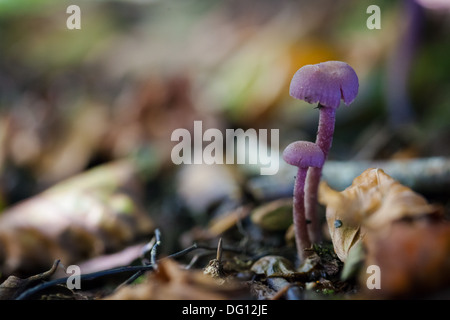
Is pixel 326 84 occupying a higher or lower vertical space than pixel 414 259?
higher

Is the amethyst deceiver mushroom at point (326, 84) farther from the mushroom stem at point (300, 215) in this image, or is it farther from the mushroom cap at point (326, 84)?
the mushroom stem at point (300, 215)

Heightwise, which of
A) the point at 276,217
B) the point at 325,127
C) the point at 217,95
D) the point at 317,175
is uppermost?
the point at 217,95

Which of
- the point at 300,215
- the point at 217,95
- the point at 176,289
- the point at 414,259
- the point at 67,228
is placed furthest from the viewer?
the point at 217,95

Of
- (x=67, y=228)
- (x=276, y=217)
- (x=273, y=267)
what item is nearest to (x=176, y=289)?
(x=273, y=267)

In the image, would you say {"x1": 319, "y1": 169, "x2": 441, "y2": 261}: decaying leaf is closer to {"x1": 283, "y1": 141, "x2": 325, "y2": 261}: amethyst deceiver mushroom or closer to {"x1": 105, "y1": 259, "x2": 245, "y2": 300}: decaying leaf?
{"x1": 283, "y1": 141, "x2": 325, "y2": 261}: amethyst deceiver mushroom

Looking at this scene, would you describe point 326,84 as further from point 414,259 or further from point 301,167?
point 414,259

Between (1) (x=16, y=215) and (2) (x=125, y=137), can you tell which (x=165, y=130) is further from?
(1) (x=16, y=215)

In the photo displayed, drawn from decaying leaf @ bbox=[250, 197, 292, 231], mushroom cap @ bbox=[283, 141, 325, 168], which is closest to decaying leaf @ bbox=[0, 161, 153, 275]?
decaying leaf @ bbox=[250, 197, 292, 231]
